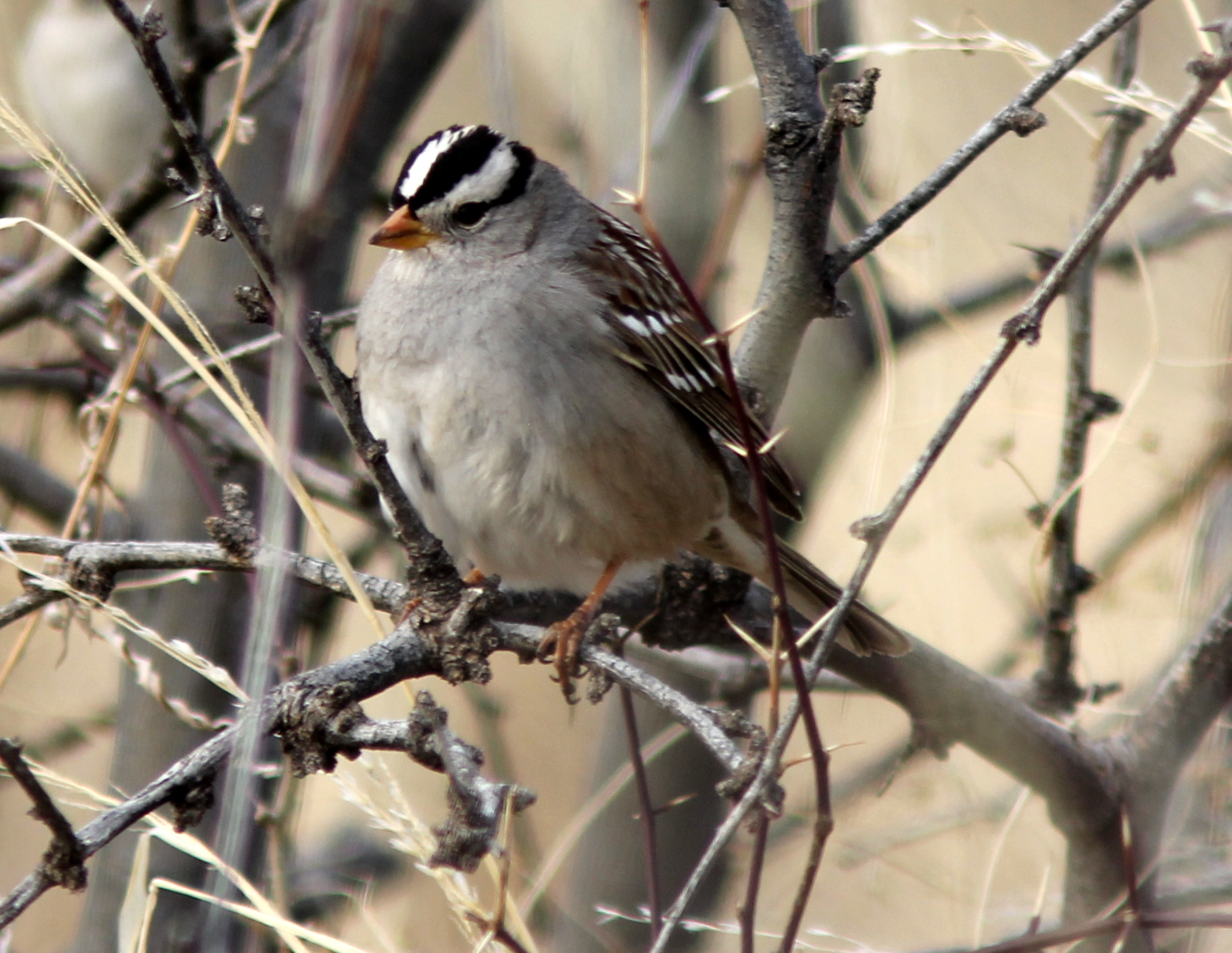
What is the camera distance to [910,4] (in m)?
4.70

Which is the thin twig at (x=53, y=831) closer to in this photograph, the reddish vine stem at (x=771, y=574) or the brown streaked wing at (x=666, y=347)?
the reddish vine stem at (x=771, y=574)

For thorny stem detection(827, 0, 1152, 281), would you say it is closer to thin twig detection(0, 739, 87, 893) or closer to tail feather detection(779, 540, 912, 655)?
tail feather detection(779, 540, 912, 655)

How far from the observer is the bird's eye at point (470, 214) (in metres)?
2.65

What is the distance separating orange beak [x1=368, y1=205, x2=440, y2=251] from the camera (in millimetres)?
2516

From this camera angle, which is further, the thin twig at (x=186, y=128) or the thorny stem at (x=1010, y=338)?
the thorny stem at (x=1010, y=338)

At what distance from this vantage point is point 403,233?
254cm

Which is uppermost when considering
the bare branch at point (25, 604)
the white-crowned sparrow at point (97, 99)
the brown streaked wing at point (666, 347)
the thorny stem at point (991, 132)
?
the white-crowned sparrow at point (97, 99)

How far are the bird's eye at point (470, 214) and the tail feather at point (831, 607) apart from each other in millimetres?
962

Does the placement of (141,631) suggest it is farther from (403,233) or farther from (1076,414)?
(1076,414)

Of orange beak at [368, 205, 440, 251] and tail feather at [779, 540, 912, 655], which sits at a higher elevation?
orange beak at [368, 205, 440, 251]

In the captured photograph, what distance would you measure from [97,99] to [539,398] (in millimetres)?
2927

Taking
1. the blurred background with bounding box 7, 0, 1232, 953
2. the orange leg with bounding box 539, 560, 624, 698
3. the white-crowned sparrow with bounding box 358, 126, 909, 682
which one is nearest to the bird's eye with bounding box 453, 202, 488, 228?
the white-crowned sparrow with bounding box 358, 126, 909, 682

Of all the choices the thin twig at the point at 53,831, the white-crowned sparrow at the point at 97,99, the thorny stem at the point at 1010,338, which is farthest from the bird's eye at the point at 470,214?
the white-crowned sparrow at the point at 97,99

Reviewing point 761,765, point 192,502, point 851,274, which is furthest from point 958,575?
point 761,765
